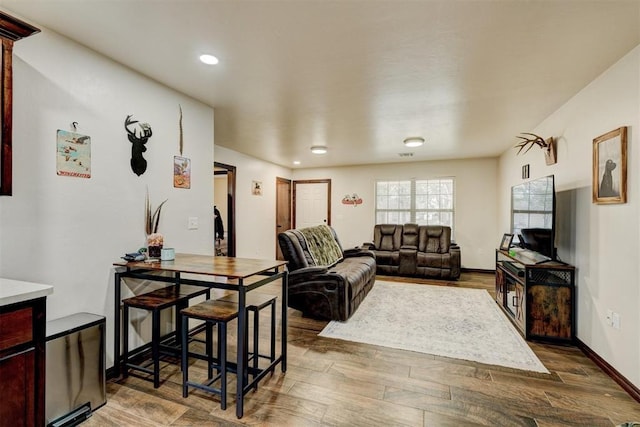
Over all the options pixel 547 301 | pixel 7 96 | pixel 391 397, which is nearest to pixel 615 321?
pixel 547 301

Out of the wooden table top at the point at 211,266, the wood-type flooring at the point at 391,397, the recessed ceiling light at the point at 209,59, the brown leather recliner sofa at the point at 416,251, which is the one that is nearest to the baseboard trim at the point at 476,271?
the brown leather recliner sofa at the point at 416,251

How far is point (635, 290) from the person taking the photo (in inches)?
82.0

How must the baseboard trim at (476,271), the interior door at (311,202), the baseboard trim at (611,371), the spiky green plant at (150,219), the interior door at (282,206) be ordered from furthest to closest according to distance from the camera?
the interior door at (311,202) < the interior door at (282,206) < the baseboard trim at (476,271) < the spiky green plant at (150,219) < the baseboard trim at (611,371)

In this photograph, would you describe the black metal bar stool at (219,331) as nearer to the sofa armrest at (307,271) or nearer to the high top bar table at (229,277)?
the high top bar table at (229,277)

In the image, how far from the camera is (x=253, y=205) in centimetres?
636

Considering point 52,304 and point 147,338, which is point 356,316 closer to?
point 147,338

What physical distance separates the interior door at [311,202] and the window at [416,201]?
4.34 ft

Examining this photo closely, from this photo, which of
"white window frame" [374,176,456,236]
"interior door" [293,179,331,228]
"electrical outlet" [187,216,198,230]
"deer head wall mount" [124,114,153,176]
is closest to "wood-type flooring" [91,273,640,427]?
"electrical outlet" [187,216,198,230]

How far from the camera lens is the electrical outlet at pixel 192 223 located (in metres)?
3.02

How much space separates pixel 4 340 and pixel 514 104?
14.3ft

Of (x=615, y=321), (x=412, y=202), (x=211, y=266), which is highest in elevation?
(x=412, y=202)

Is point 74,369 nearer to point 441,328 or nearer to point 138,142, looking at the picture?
point 138,142

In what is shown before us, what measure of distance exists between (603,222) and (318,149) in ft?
13.3

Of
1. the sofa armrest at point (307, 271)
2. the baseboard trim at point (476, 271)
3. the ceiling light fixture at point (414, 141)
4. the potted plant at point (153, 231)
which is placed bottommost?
the baseboard trim at point (476, 271)
